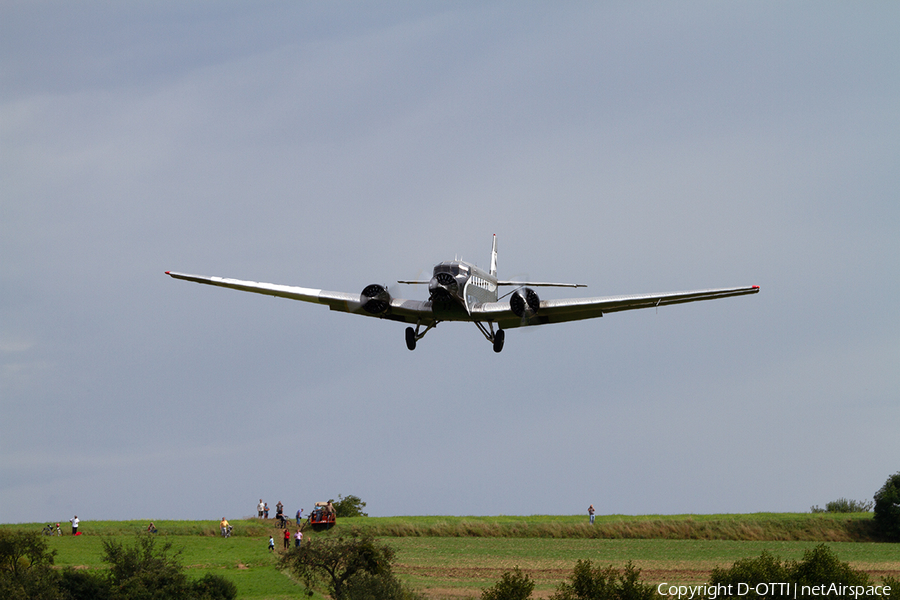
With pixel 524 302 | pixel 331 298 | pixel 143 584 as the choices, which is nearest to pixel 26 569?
pixel 143 584

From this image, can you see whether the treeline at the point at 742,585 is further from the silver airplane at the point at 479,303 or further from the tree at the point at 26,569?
the tree at the point at 26,569

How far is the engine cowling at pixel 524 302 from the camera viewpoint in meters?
38.1

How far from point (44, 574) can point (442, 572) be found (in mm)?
23999

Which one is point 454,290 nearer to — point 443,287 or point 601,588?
point 443,287

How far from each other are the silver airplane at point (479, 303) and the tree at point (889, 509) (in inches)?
1919

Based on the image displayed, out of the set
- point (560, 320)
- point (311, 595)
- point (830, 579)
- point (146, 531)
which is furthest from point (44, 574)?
point (830, 579)

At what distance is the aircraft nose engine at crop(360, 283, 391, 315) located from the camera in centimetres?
3928

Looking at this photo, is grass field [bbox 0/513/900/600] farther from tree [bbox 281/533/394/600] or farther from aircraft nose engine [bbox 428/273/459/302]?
aircraft nose engine [bbox 428/273/459/302]

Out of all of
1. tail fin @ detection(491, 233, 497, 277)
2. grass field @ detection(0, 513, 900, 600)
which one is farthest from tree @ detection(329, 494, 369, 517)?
tail fin @ detection(491, 233, 497, 277)

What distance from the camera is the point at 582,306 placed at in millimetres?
39812

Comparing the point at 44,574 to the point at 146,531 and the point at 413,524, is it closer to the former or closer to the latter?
the point at 146,531

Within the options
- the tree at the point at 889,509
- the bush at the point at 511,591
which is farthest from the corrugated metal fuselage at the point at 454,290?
the tree at the point at 889,509

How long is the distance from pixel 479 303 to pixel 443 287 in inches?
124

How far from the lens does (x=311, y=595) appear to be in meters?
53.7
